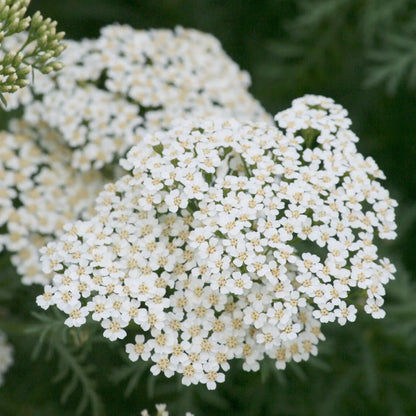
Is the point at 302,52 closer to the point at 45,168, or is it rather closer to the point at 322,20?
the point at 322,20

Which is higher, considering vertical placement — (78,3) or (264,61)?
(264,61)

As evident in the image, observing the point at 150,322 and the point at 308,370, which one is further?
the point at 308,370

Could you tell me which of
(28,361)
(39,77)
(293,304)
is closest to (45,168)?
(39,77)

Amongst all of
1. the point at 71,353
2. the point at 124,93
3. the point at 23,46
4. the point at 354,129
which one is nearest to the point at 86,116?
the point at 124,93

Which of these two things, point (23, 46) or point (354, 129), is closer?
point (23, 46)

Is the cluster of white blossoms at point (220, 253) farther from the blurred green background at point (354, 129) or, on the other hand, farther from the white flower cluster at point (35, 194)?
the white flower cluster at point (35, 194)

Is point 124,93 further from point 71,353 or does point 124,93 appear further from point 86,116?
point 71,353
